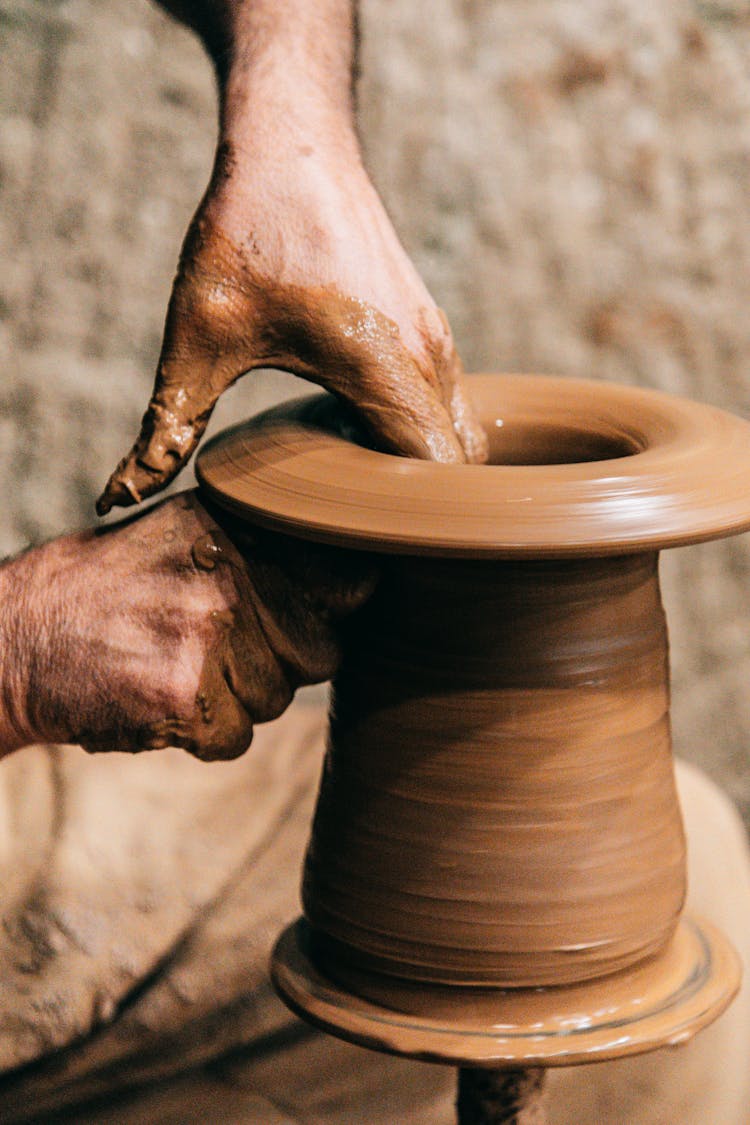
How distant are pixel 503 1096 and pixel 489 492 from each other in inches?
20.3

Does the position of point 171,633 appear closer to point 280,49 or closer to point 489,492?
point 489,492

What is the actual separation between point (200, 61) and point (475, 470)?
123cm

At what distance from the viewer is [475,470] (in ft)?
2.58

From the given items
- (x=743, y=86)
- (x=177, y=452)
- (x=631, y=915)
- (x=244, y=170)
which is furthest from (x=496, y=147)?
(x=631, y=915)

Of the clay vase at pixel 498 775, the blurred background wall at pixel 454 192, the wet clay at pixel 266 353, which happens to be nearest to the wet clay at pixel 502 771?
the clay vase at pixel 498 775

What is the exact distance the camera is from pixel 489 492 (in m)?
0.76

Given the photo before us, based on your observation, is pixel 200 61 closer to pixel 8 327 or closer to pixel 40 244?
pixel 40 244

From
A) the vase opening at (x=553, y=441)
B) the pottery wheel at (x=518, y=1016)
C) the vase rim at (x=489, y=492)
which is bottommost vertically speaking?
the pottery wheel at (x=518, y=1016)

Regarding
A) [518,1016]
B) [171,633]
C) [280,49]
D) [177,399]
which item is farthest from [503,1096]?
[280,49]

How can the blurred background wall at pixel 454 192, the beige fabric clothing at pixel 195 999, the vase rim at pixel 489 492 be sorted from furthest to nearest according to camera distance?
the blurred background wall at pixel 454 192 < the beige fabric clothing at pixel 195 999 < the vase rim at pixel 489 492

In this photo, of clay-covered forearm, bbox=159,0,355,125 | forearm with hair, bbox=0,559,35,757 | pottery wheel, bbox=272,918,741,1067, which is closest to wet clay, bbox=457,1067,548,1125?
pottery wheel, bbox=272,918,741,1067

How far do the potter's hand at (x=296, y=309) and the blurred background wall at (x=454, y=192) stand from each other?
832mm

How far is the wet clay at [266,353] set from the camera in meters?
0.87

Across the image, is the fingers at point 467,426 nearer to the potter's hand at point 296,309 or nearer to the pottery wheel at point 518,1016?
the potter's hand at point 296,309
